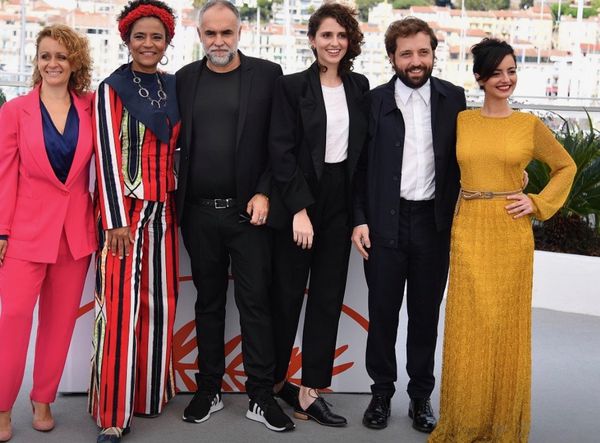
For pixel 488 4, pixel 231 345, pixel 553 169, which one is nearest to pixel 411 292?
pixel 553 169

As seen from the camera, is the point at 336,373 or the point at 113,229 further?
the point at 336,373

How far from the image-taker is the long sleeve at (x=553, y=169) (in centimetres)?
292

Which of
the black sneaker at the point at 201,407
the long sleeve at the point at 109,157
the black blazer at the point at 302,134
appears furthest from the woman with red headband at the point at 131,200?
the black blazer at the point at 302,134

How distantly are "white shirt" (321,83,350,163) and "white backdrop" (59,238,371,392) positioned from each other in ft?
1.86

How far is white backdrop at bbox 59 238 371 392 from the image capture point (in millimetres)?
3488

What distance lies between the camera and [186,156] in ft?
10.2

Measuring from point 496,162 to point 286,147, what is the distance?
2.37 feet

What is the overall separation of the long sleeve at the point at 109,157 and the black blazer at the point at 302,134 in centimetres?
54

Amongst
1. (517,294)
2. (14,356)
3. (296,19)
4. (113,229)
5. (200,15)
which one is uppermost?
(296,19)

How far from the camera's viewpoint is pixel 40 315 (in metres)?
3.11

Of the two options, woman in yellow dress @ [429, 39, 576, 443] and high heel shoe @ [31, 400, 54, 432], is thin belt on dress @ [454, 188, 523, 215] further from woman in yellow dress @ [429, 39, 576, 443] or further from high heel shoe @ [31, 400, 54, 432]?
high heel shoe @ [31, 400, 54, 432]

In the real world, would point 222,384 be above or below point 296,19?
below

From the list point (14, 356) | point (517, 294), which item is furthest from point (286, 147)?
point (14, 356)

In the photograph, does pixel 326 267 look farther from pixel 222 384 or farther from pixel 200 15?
pixel 200 15
